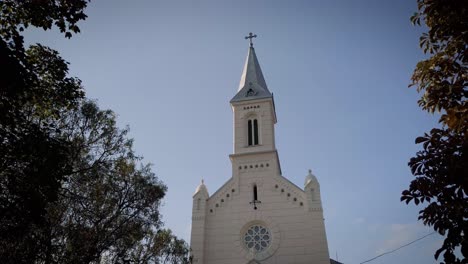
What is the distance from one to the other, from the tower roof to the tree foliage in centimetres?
1631

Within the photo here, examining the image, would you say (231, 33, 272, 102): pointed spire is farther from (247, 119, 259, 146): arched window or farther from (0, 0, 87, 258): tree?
(0, 0, 87, 258): tree

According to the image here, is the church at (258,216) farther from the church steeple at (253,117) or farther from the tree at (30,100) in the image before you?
the tree at (30,100)

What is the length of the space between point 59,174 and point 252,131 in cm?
2161

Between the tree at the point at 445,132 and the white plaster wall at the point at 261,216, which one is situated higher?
the white plaster wall at the point at 261,216

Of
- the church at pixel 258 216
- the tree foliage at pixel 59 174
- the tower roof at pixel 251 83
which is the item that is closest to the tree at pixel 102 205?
the tree foliage at pixel 59 174

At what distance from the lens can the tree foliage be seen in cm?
703

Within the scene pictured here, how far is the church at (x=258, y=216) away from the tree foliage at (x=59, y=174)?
24.2ft

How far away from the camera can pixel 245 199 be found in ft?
82.6

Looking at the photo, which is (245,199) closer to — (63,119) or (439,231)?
(63,119)

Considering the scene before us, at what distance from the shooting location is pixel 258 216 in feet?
79.2

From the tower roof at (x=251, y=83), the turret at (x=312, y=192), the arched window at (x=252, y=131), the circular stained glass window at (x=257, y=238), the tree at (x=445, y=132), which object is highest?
the tower roof at (x=251, y=83)

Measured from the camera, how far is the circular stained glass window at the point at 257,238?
76.1 ft

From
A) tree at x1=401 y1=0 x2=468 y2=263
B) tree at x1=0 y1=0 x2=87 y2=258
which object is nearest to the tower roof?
tree at x1=0 y1=0 x2=87 y2=258

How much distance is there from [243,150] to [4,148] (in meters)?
21.2
